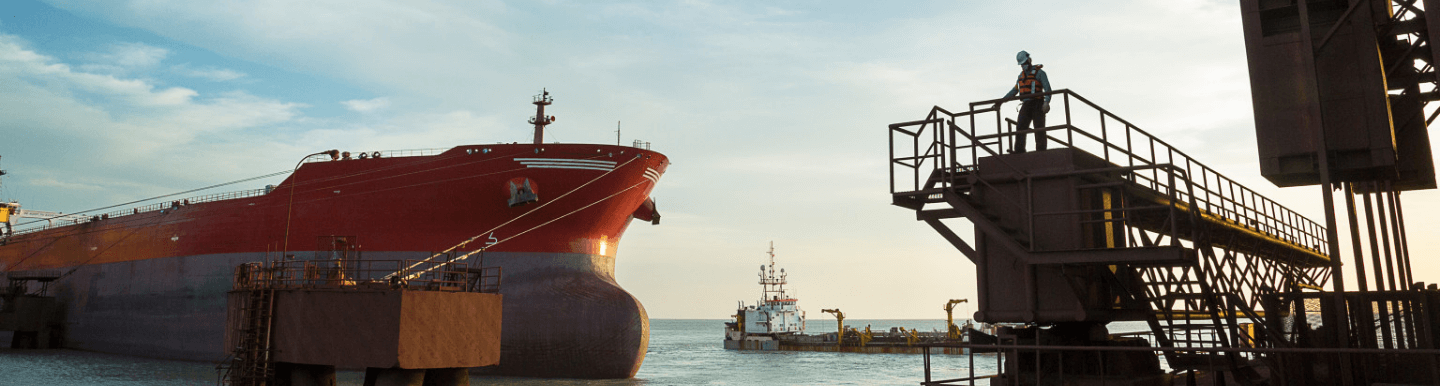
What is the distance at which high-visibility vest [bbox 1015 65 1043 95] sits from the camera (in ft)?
34.4

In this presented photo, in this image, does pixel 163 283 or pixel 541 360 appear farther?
pixel 163 283

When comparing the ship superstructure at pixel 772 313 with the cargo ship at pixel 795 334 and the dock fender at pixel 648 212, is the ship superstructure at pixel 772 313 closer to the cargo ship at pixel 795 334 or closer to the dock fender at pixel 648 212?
the cargo ship at pixel 795 334

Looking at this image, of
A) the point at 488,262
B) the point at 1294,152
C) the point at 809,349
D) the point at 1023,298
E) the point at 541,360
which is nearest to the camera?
A: the point at 1023,298

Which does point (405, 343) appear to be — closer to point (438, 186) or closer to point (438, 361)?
point (438, 361)

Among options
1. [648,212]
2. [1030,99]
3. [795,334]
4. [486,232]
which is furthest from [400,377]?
[795,334]

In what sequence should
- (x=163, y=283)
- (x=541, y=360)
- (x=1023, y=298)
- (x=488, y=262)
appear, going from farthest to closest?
(x=163, y=283) → (x=488, y=262) → (x=541, y=360) → (x=1023, y=298)

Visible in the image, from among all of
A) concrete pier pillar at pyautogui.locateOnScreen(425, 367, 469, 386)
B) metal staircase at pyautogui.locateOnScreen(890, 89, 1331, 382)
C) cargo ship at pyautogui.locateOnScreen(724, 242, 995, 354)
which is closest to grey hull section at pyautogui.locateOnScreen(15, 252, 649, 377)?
concrete pier pillar at pyautogui.locateOnScreen(425, 367, 469, 386)

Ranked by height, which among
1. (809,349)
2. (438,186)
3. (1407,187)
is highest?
(438,186)

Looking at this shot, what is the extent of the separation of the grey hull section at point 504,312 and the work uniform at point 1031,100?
14.3 m

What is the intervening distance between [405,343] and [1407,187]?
15.7 metres

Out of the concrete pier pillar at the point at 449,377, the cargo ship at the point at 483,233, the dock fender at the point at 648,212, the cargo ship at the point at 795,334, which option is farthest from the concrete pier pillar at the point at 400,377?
the cargo ship at the point at 795,334

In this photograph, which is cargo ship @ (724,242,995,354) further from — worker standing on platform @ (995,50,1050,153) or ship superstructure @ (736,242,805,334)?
worker standing on platform @ (995,50,1050,153)

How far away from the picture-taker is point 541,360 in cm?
2228

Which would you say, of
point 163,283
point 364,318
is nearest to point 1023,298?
point 364,318
